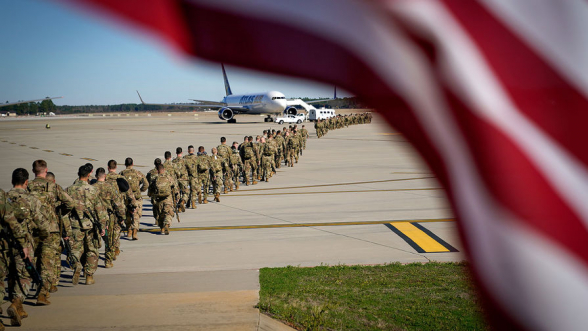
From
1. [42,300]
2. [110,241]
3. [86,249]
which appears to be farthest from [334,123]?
[42,300]

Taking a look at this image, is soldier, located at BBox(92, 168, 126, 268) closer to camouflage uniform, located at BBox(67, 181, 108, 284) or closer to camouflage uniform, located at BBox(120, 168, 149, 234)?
camouflage uniform, located at BBox(67, 181, 108, 284)

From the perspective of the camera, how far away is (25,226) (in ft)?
25.6

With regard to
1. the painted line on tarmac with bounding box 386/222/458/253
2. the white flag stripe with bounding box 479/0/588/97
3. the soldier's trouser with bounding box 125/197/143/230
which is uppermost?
the white flag stripe with bounding box 479/0/588/97

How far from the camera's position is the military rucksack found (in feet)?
39.9

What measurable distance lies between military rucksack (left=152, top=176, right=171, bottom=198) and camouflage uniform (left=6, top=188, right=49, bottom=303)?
3951 millimetres

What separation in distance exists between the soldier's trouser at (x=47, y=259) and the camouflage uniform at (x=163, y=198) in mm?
3825

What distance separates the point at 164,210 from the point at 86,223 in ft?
10.7

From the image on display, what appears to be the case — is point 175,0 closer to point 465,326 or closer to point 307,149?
point 465,326

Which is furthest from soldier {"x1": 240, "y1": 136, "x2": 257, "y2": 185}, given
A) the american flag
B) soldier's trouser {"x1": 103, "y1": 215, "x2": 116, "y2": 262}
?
the american flag

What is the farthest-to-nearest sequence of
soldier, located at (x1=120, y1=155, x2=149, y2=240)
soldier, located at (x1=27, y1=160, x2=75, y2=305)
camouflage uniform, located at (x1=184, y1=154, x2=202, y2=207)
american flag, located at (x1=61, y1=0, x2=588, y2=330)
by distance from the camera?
camouflage uniform, located at (x1=184, y1=154, x2=202, y2=207), soldier, located at (x1=120, y1=155, x2=149, y2=240), soldier, located at (x1=27, y1=160, x2=75, y2=305), american flag, located at (x1=61, y1=0, x2=588, y2=330)

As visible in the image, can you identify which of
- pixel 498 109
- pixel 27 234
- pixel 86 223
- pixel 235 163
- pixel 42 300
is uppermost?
pixel 498 109

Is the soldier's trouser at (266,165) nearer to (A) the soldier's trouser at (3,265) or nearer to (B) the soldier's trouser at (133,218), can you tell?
(B) the soldier's trouser at (133,218)

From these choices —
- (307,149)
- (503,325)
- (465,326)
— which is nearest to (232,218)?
(465,326)

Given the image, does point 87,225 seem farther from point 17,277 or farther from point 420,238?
point 420,238
